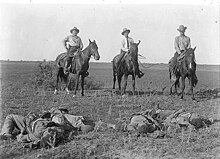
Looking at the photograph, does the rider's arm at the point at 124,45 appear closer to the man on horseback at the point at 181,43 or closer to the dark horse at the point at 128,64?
the dark horse at the point at 128,64

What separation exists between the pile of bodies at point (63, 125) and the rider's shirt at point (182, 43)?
14.5 feet

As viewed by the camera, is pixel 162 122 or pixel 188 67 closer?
pixel 162 122

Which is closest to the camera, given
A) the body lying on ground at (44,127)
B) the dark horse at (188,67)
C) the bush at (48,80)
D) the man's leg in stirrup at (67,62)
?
the body lying on ground at (44,127)

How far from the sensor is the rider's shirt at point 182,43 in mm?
11734

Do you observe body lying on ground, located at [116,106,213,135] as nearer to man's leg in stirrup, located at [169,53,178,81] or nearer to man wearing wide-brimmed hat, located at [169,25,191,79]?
man wearing wide-brimmed hat, located at [169,25,191,79]

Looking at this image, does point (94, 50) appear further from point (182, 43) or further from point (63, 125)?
point (63, 125)

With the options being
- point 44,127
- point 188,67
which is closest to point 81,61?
point 188,67

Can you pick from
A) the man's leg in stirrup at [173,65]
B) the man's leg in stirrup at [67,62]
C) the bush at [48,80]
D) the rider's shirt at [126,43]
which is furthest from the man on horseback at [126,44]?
the bush at [48,80]

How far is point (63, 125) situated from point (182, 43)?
6.25 m

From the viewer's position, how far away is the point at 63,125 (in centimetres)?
692

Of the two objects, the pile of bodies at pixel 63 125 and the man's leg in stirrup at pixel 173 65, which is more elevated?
the man's leg in stirrup at pixel 173 65

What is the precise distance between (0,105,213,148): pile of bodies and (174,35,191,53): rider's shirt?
174 inches

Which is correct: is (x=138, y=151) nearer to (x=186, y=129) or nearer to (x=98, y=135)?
(x=98, y=135)

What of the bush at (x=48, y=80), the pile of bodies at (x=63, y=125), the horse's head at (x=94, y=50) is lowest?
the pile of bodies at (x=63, y=125)
